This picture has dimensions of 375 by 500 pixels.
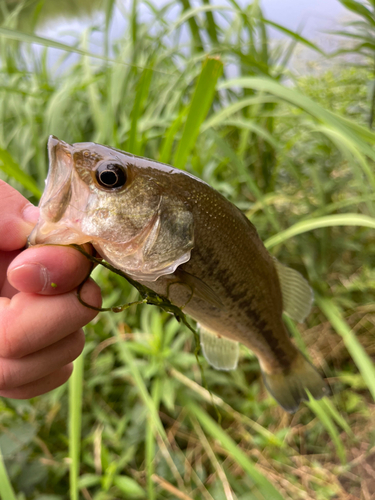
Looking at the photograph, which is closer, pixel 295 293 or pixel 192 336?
pixel 295 293

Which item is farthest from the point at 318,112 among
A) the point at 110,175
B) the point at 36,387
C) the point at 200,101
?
the point at 36,387

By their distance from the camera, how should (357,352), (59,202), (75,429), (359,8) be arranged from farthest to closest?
1. (359,8)
2. (357,352)
3. (75,429)
4. (59,202)

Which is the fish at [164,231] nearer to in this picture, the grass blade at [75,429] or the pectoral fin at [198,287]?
the pectoral fin at [198,287]

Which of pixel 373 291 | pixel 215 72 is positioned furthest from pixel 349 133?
pixel 373 291

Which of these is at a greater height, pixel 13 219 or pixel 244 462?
pixel 13 219

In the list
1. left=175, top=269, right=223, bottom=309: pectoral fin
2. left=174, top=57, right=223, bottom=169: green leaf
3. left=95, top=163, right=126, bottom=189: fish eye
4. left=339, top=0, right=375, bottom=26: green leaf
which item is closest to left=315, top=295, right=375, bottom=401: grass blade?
left=175, top=269, right=223, bottom=309: pectoral fin

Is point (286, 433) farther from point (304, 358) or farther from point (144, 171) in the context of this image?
point (144, 171)

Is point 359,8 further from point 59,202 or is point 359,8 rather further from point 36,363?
point 36,363
